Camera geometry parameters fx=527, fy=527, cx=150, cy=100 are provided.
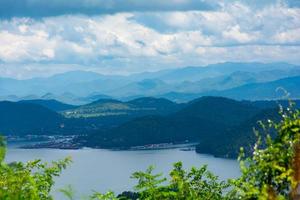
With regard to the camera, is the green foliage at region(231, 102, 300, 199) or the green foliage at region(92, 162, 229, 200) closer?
the green foliage at region(231, 102, 300, 199)

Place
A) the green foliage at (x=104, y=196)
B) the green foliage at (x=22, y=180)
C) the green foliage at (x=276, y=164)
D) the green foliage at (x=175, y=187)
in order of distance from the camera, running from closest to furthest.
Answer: the green foliage at (x=276, y=164) < the green foliage at (x=22, y=180) < the green foliage at (x=104, y=196) < the green foliage at (x=175, y=187)

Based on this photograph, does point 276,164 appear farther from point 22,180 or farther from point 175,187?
point 175,187

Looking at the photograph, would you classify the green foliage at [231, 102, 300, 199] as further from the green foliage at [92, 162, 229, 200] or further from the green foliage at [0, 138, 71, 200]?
the green foliage at [92, 162, 229, 200]

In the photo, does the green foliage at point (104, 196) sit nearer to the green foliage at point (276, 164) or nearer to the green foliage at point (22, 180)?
the green foliage at point (22, 180)

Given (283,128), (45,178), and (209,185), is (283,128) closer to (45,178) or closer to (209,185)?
(45,178)

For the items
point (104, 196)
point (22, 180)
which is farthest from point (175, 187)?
point (22, 180)

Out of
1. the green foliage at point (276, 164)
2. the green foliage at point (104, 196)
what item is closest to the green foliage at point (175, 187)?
the green foliage at point (104, 196)

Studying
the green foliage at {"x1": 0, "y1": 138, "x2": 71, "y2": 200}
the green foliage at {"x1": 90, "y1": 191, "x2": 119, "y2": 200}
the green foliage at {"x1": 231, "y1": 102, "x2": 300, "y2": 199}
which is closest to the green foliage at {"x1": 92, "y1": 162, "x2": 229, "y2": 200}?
the green foliage at {"x1": 90, "y1": 191, "x2": 119, "y2": 200}

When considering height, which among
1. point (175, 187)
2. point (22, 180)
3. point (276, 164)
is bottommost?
point (175, 187)

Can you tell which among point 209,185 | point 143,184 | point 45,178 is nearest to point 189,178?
point 209,185
